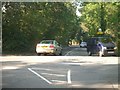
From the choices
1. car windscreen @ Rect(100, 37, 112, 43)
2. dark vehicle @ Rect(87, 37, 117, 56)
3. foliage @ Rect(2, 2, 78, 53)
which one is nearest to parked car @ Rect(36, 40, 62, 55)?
dark vehicle @ Rect(87, 37, 117, 56)

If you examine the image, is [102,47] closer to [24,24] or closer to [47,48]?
[47,48]

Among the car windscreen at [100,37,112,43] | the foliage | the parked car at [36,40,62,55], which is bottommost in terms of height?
the parked car at [36,40,62,55]

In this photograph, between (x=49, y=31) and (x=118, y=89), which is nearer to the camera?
(x=118, y=89)

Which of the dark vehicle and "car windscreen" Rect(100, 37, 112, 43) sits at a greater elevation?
"car windscreen" Rect(100, 37, 112, 43)

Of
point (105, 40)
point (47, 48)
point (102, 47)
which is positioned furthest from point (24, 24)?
point (102, 47)

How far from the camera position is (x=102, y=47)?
28516 millimetres

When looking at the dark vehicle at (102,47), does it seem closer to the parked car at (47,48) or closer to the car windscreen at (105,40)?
the car windscreen at (105,40)

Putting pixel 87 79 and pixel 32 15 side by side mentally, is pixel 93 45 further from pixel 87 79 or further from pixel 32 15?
pixel 87 79

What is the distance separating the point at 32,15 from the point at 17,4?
2086mm

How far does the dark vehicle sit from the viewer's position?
2823 cm

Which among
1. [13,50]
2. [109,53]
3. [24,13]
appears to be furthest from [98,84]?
[24,13]

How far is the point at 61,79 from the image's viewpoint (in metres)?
13.3

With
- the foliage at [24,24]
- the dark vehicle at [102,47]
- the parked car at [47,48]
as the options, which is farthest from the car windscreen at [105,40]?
the foliage at [24,24]

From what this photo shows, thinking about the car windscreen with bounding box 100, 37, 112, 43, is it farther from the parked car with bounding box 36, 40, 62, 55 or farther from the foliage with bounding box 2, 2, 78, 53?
the foliage with bounding box 2, 2, 78, 53
